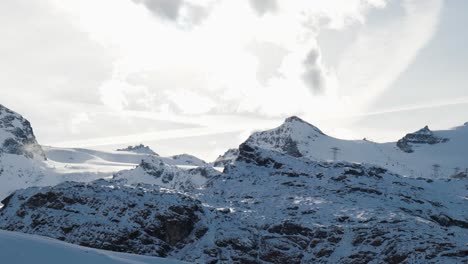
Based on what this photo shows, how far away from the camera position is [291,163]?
102 metres

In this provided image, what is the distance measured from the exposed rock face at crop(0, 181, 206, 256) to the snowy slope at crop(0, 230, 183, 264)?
34864mm

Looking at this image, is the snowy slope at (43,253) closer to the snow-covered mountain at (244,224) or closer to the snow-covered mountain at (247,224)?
the snow-covered mountain at (244,224)

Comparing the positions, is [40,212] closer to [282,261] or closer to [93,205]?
[93,205]

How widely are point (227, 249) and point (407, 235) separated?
63.3 ft

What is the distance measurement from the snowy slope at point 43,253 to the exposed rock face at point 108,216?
3486 centimetres

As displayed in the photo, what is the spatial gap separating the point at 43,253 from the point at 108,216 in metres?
42.1

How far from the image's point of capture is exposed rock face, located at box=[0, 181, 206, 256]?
6424cm

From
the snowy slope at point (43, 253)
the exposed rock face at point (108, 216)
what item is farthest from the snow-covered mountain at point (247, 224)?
A: the snowy slope at point (43, 253)

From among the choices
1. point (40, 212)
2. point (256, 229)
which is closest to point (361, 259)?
point (256, 229)

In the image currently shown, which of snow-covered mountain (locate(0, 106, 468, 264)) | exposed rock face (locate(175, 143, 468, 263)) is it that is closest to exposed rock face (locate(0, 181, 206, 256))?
snow-covered mountain (locate(0, 106, 468, 264))

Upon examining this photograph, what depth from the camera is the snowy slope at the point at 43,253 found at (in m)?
24.6

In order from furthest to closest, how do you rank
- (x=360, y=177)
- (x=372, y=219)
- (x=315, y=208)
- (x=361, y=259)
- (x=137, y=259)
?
(x=360, y=177), (x=315, y=208), (x=372, y=219), (x=361, y=259), (x=137, y=259)

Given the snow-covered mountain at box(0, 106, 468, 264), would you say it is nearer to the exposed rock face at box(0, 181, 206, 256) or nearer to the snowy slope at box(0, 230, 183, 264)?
the exposed rock face at box(0, 181, 206, 256)

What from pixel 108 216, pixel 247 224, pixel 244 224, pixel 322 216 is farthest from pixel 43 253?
pixel 322 216
